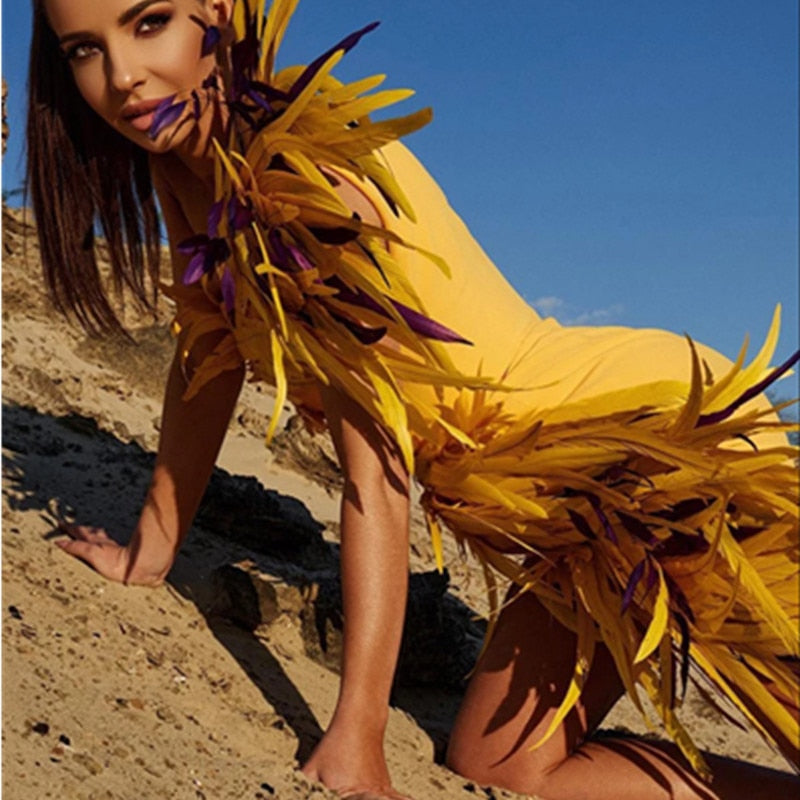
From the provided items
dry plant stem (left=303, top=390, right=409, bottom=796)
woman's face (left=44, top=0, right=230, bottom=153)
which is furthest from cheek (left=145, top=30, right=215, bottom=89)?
dry plant stem (left=303, top=390, right=409, bottom=796)

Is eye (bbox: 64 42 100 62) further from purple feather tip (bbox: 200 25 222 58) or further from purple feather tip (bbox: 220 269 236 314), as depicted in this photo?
purple feather tip (bbox: 220 269 236 314)

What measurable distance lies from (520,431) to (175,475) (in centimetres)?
81

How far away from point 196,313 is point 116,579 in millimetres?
588

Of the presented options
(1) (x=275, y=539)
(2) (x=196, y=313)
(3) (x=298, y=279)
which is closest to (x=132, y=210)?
(2) (x=196, y=313)

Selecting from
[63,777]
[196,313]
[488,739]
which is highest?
[196,313]

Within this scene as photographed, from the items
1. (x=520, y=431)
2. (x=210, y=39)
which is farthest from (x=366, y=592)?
(x=210, y=39)

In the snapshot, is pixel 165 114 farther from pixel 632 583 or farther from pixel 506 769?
pixel 506 769

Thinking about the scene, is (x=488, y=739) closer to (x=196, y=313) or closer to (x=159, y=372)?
(x=196, y=313)

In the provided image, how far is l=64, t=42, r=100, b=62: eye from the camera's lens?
2230 millimetres

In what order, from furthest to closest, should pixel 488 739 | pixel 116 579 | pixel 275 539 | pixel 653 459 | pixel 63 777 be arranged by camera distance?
pixel 275 539 < pixel 116 579 < pixel 488 739 < pixel 653 459 < pixel 63 777

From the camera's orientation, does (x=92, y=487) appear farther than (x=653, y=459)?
Yes

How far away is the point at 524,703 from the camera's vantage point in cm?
237

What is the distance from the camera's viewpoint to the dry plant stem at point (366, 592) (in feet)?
6.60

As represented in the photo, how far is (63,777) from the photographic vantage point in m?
1.73
